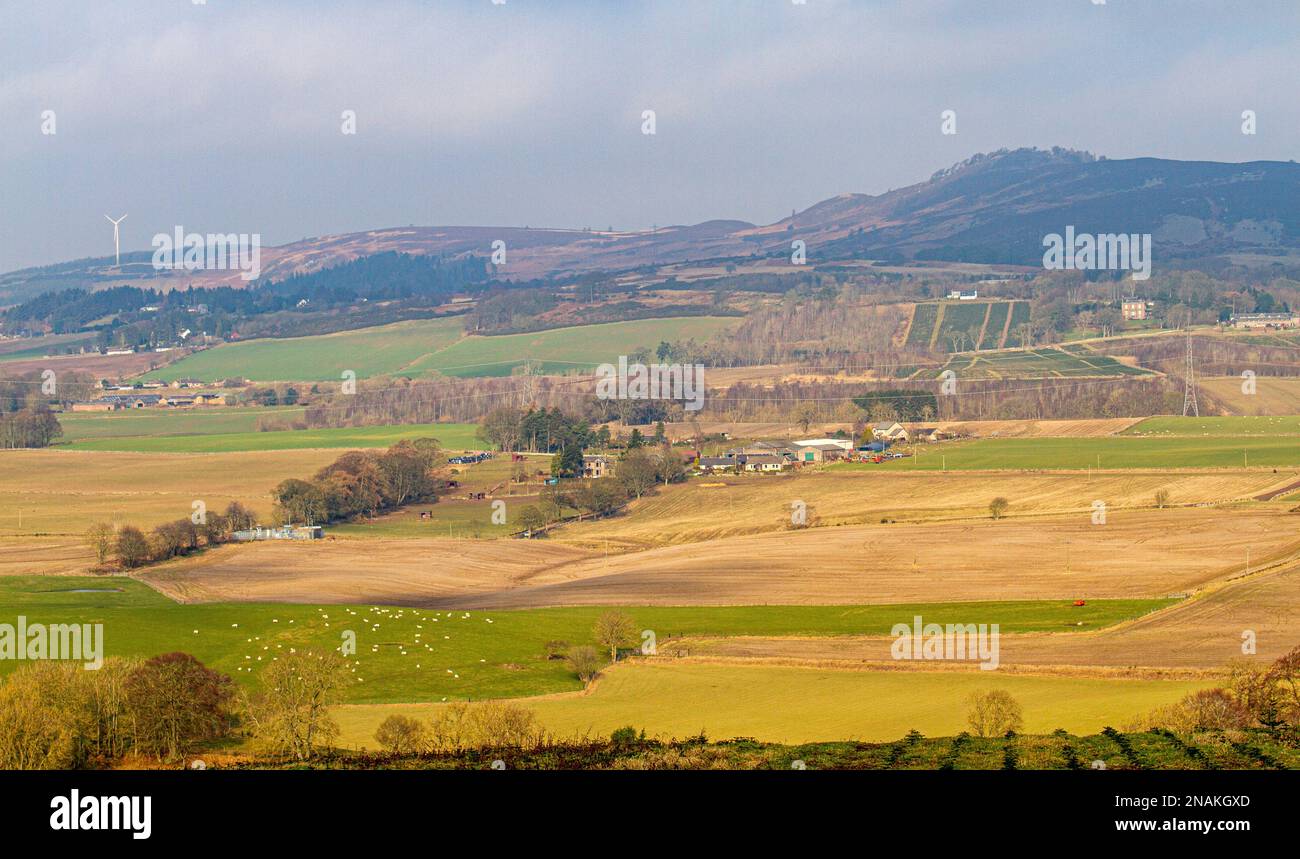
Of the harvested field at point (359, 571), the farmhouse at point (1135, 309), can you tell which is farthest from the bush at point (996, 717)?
the farmhouse at point (1135, 309)

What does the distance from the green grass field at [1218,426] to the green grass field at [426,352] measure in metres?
64.8

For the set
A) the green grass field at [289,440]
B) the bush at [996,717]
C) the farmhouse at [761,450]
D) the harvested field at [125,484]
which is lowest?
the bush at [996,717]

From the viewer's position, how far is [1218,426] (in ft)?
328

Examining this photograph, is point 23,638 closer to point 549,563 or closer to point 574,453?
point 549,563

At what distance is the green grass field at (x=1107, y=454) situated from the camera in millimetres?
82562

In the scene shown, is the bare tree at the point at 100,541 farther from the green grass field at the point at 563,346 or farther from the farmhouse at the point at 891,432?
Result: the green grass field at the point at 563,346

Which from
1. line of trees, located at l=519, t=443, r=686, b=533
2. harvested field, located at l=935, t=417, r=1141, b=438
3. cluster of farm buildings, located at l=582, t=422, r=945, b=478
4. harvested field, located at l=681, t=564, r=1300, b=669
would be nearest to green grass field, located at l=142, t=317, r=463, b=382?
cluster of farm buildings, located at l=582, t=422, r=945, b=478

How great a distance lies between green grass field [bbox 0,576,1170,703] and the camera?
42.8m

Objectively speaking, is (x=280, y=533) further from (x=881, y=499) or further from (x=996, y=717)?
(x=996, y=717)

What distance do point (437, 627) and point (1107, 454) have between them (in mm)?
51813

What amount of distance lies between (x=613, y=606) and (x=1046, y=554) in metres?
18.7

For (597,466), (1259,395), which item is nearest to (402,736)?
(597,466)

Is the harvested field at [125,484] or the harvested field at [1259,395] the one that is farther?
the harvested field at [1259,395]

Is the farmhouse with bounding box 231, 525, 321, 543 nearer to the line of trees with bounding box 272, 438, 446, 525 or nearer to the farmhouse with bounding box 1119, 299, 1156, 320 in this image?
the line of trees with bounding box 272, 438, 446, 525
